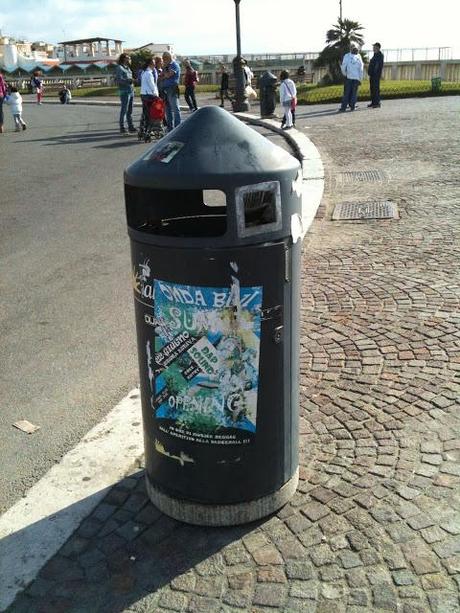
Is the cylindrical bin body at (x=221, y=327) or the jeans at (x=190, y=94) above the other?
the jeans at (x=190, y=94)

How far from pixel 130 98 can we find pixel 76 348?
44.4 feet

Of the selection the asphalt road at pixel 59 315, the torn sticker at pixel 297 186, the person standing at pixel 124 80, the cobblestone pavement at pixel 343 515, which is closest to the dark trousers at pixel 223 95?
the person standing at pixel 124 80

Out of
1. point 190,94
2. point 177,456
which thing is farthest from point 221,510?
point 190,94

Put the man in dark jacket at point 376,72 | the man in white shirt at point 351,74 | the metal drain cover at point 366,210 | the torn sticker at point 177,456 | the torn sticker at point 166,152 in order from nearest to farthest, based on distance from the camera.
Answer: the torn sticker at point 166,152 < the torn sticker at point 177,456 < the metal drain cover at point 366,210 < the man in white shirt at point 351,74 < the man in dark jacket at point 376,72

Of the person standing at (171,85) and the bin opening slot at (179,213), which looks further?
the person standing at (171,85)

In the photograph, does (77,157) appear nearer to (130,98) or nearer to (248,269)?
(130,98)

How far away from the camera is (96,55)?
85625 millimetres

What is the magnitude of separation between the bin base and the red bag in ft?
44.5

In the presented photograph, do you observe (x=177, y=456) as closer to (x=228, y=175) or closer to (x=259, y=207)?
(x=259, y=207)

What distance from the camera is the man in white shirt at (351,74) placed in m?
19.5

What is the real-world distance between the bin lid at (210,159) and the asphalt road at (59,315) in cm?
187

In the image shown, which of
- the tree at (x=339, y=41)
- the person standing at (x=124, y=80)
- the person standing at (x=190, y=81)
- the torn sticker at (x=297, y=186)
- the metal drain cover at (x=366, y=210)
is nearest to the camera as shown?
the torn sticker at (x=297, y=186)

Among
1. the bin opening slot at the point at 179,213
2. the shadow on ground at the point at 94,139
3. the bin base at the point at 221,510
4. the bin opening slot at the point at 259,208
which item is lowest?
the bin base at the point at 221,510

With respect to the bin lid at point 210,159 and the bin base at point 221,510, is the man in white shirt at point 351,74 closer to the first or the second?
the bin lid at point 210,159
